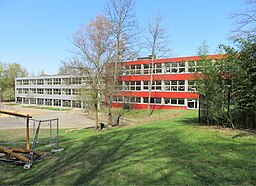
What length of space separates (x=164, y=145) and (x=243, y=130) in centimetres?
423

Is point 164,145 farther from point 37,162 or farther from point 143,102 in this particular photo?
point 143,102

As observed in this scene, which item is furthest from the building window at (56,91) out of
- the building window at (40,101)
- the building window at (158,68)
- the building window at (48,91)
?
the building window at (158,68)

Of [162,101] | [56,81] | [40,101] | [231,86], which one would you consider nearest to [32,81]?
[40,101]

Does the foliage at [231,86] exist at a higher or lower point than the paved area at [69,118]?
higher

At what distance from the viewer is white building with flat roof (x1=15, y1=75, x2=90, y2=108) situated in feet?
164

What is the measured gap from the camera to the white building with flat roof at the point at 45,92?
164ft

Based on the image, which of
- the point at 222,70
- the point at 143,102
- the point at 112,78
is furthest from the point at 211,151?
the point at 143,102

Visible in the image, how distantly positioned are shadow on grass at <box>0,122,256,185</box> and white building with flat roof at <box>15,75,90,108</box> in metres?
40.8

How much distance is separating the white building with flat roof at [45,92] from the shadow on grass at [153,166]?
134ft

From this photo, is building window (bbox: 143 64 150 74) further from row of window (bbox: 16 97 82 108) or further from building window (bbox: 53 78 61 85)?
building window (bbox: 53 78 61 85)

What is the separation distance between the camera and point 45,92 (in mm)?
55812

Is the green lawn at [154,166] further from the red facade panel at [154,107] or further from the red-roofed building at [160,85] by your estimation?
the red facade panel at [154,107]

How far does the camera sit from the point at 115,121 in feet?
82.0

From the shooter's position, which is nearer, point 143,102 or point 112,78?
point 112,78
